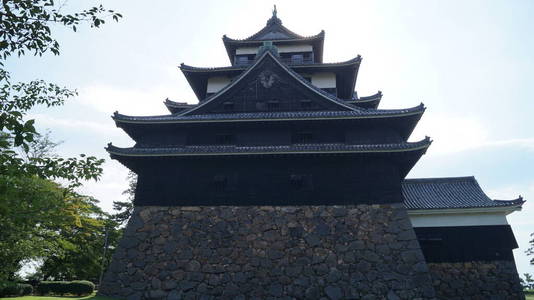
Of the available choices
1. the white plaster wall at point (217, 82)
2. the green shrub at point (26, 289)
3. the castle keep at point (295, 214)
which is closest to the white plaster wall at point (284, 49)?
the white plaster wall at point (217, 82)

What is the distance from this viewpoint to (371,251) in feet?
44.4

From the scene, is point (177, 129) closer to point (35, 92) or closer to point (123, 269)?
point (123, 269)

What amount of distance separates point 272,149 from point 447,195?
9.91 meters

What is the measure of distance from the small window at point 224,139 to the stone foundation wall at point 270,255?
333cm

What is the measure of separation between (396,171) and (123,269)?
12.5 meters

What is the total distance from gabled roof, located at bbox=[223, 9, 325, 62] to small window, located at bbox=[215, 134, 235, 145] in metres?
10.5

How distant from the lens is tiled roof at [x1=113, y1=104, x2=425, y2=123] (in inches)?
587

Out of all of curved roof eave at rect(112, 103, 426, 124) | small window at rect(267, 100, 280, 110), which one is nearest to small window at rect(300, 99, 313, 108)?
curved roof eave at rect(112, 103, 426, 124)

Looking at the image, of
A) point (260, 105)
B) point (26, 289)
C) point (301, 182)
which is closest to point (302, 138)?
point (301, 182)

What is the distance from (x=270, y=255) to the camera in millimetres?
13703

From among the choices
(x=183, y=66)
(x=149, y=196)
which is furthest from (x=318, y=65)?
(x=149, y=196)

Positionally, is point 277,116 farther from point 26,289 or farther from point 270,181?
point 26,289

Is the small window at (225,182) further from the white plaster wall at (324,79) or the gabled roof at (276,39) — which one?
the gabled roof at (276,39)

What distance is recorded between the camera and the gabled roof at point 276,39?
2411 cm
